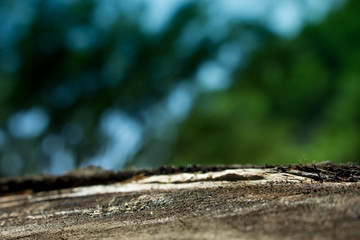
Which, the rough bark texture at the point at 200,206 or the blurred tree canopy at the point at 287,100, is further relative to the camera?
the blurred tree canopy at the point at 287,100

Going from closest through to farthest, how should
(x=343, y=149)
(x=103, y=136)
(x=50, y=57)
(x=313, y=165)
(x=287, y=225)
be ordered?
(x=287, y=225) < (x=313, y=165) < (x=343, y=149) < (x=103, y=136) < (x=50, y=57)

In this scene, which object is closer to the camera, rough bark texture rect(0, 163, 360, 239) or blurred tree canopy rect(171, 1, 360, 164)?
rough bark texture rect(0, 163, 360, 239)

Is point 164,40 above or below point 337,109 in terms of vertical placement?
above

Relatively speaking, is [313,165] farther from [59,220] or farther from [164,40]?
[164,40]

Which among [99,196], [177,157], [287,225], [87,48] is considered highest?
[87,48]

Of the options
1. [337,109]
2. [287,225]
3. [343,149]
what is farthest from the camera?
[337,109]

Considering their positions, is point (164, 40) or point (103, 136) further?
point (164, 40)

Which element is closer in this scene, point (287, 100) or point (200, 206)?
point (200, 206)

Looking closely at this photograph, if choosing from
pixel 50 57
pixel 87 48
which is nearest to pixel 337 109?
pixel 87 48
